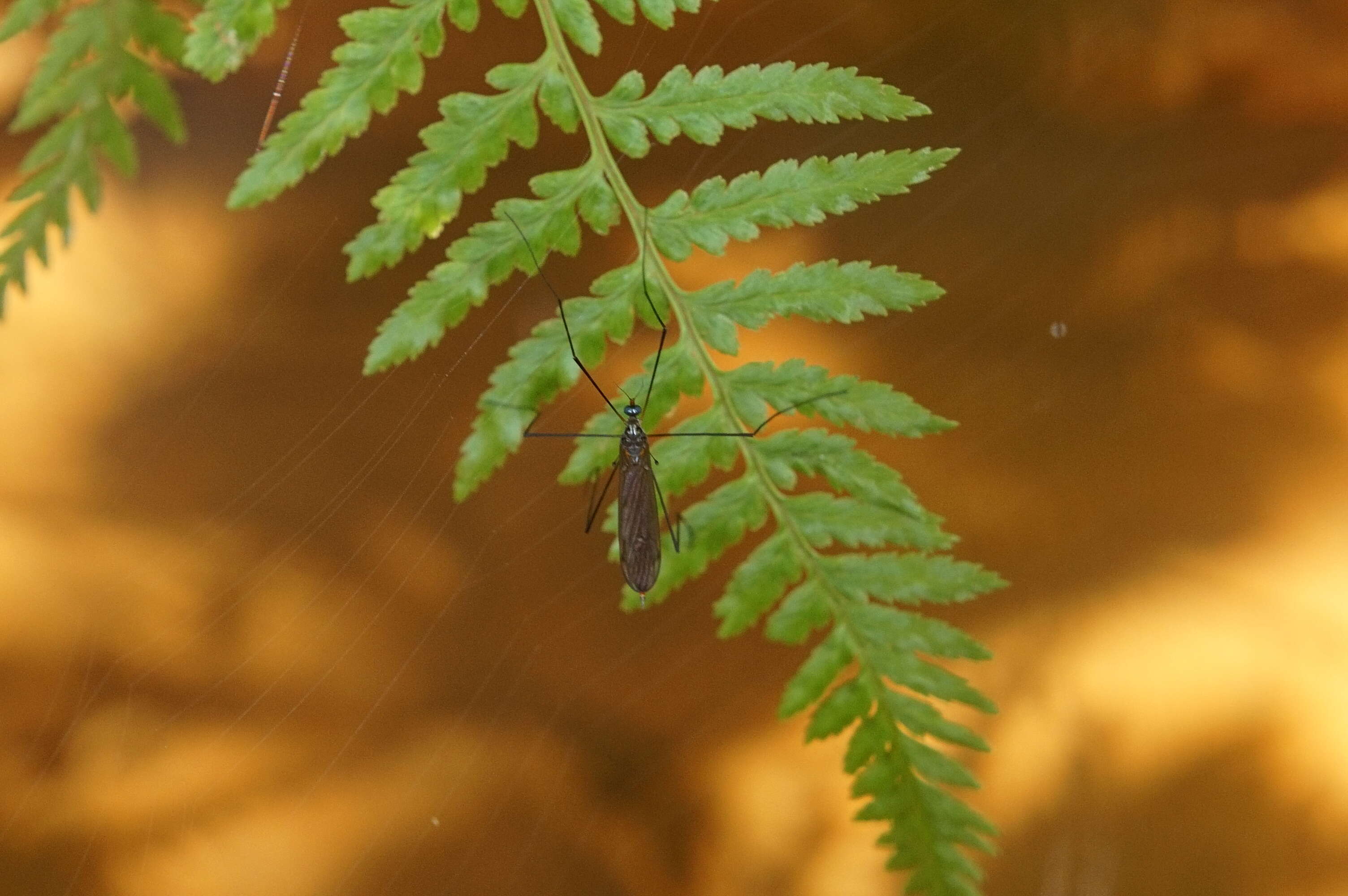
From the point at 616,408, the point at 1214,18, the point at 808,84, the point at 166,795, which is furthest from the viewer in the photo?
the point at 1214,18

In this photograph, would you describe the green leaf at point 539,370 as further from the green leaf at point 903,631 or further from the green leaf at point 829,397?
the green leaf at point 903,631

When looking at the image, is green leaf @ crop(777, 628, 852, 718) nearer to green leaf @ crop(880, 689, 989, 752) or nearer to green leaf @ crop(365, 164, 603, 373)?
green leaf @ crop(880, 689, 989, 752)

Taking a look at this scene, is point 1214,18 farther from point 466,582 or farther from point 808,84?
point 466,582

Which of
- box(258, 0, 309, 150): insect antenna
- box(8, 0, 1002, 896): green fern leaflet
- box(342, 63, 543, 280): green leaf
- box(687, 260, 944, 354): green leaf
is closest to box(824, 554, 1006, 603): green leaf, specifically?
box(8, 0, 1002, 896): green fern leaflet

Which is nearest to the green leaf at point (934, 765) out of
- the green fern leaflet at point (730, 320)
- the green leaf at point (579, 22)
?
the green fern leaflet at point (730, 320)

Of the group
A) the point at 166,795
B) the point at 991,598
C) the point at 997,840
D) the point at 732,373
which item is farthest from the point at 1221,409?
the point at 166,795

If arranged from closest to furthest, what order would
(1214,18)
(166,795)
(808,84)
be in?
(808,84), (166,795), (1214,18)
